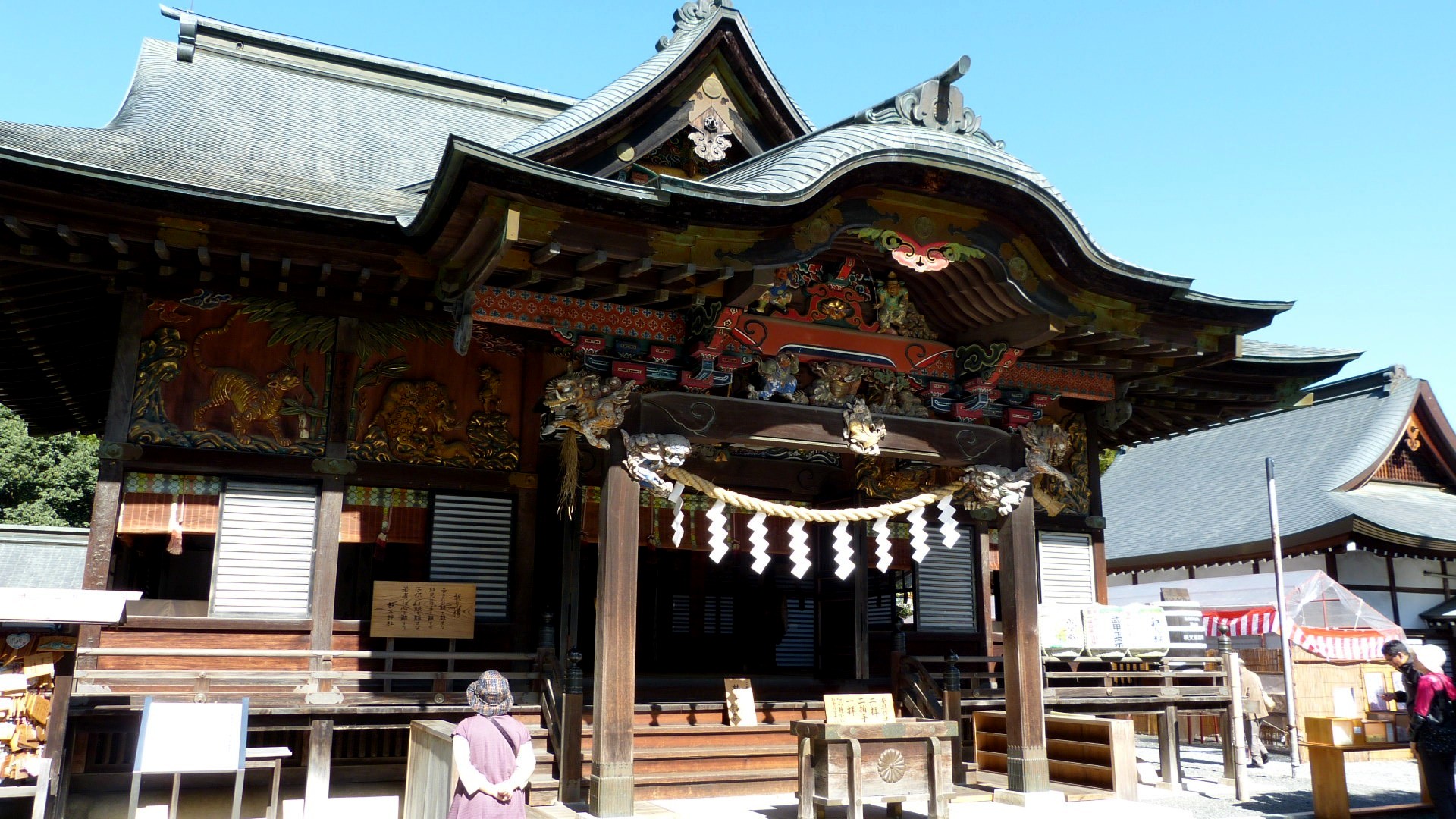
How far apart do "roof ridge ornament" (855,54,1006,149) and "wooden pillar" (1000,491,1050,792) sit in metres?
3.65

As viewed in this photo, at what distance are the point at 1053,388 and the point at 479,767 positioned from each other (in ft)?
24.6

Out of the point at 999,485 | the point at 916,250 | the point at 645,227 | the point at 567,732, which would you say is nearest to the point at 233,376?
the point at 645,227

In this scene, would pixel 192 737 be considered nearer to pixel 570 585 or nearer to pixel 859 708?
pixel 570 585

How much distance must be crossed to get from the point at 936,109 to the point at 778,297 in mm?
2146

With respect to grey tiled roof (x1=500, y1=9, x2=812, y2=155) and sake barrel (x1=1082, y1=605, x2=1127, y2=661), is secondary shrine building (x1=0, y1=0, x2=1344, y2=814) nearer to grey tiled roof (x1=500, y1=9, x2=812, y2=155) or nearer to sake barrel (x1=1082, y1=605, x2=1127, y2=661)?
grey tiled roof (x1=500, y1=9, x2=812, y2=155)

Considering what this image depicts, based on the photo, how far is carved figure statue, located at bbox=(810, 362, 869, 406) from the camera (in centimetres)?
988

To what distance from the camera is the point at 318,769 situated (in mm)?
9125

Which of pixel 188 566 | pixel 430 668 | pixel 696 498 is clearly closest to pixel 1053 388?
pixel 696 498

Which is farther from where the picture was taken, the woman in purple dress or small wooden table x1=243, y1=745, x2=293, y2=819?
small wooden table x1=243, y1=745, x2=293, y2=819

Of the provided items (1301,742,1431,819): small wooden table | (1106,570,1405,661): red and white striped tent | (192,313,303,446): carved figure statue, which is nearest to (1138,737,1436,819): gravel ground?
(1301,742,1431,819): small wooden table

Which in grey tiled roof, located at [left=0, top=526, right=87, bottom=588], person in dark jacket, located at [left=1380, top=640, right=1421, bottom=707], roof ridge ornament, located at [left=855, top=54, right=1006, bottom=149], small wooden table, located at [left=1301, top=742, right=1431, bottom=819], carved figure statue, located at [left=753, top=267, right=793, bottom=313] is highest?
roof ridge ornament, located at [left=855, top=54, right=1006, bottom=149]

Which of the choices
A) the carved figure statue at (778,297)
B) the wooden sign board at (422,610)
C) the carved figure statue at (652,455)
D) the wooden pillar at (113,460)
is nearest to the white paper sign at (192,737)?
the wooden pillar at (113,460)

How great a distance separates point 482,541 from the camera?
10.7 metres

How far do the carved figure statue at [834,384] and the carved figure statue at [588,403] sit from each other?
1.87 m
